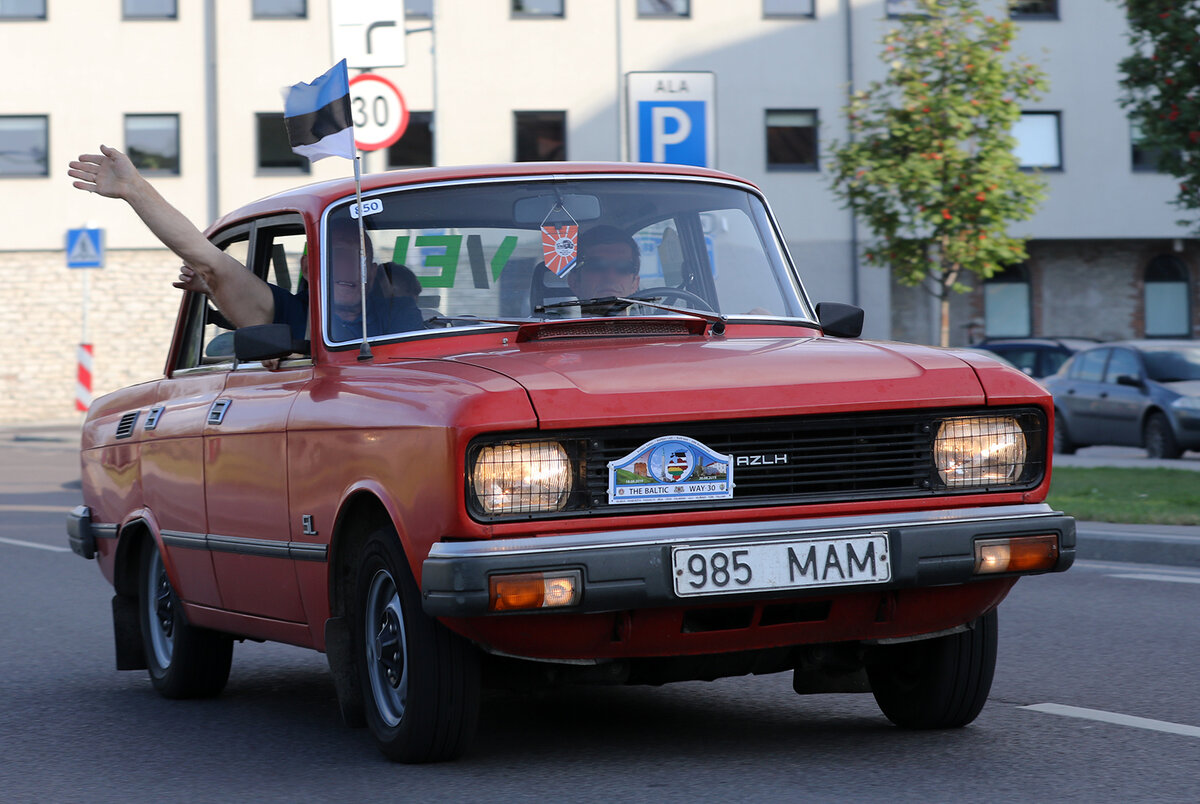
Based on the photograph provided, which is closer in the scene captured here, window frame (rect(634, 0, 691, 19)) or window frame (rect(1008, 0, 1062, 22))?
window frame (rect(634, 0, 691, 19))

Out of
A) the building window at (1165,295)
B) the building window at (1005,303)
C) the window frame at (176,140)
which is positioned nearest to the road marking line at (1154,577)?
the window frame at (176,140)

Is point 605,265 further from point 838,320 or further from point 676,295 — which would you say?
point 838,320

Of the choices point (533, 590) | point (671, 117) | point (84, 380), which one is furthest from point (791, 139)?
point (533, 590)

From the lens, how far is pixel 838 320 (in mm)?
6445

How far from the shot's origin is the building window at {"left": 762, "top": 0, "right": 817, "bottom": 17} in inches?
1564

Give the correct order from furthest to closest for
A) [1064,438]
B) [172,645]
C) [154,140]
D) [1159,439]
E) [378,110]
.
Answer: [154,140], [1064,438], [1159,439], [378,110], [172,645]

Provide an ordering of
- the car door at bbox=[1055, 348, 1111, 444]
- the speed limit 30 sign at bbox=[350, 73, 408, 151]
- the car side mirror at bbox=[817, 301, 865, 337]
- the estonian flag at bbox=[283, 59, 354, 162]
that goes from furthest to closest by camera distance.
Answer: the car door at bbox=[1055, 348, 1111, 444] < the speed limit 30 sign at bbox=[350, 73, 408, 151] < the estonian flag at bbox=[283, 59, 354, 162] < the car side mirror at bbox=[817, 301, 865, 337]

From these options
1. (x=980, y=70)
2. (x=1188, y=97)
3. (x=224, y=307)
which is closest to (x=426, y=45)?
(x=980, y=70)

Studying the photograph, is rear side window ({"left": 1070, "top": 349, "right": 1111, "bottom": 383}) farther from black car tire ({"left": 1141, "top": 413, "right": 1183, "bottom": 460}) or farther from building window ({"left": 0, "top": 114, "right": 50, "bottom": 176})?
building window ({"left": 0, "top": 114, "right": 50, "bottom": 176})

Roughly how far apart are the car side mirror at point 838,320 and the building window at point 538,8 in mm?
33346

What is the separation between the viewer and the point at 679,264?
636cm

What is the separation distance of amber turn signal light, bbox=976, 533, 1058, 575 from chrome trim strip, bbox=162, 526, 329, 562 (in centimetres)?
193

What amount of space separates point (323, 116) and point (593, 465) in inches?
84.6

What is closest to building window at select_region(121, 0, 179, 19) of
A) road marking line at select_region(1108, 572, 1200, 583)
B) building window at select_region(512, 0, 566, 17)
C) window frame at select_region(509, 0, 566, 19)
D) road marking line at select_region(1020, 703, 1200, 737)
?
window frame at select_region(509, 0, 566, 19)
